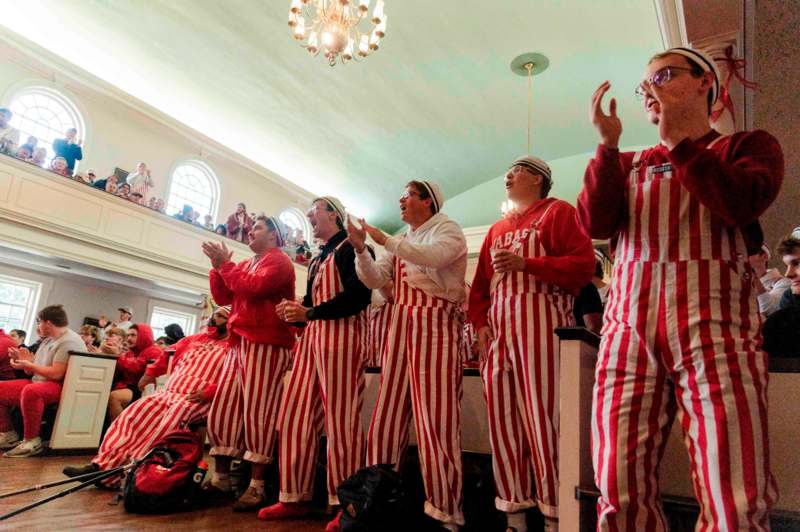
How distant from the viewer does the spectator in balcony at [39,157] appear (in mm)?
7916

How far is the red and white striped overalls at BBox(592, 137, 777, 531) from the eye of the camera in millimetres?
997

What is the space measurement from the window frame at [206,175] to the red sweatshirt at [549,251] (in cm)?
927

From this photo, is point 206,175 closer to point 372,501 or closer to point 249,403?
point 249,403

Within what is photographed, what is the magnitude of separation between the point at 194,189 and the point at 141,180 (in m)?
1.37

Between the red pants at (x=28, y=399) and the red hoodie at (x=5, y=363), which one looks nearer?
the red pants at (x=28, y=399)

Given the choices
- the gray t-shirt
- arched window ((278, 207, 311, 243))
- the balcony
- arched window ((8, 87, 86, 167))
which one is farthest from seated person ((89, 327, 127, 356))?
arched window ((278, 207, 311, 243))

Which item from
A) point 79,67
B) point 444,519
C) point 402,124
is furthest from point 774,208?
point 79,67

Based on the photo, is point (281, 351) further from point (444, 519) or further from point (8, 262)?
point (8, 262)

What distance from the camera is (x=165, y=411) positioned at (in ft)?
10.3

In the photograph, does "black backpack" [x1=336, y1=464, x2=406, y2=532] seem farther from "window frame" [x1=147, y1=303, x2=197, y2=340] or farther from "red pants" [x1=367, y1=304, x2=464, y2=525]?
"window frame" [x1=147, y1=303, x2=197, y2=340]

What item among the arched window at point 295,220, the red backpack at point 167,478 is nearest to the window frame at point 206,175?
the arched window at point 295,220

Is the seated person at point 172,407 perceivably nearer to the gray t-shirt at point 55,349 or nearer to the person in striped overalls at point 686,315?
the gray t-shirt at point 55,349

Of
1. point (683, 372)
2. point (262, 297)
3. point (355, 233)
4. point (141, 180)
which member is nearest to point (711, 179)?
point (683, 372)

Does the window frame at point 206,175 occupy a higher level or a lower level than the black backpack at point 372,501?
higher
